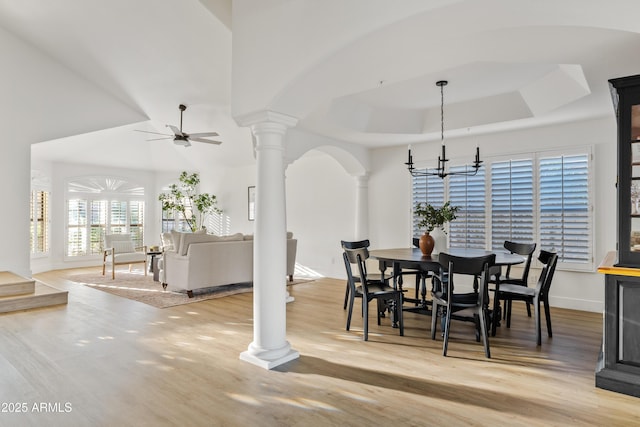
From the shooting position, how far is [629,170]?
2.68m

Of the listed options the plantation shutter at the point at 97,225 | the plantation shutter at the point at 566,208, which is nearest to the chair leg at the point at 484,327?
the plantation shutter at the point at 566,208

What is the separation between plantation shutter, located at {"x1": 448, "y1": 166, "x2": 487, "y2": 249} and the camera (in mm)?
5852

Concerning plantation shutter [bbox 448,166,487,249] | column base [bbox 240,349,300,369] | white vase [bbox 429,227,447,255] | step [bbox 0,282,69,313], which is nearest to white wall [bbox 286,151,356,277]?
plantation shutter [bbox 448,166,487,249]

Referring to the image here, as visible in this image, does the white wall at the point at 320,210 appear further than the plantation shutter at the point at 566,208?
Yes

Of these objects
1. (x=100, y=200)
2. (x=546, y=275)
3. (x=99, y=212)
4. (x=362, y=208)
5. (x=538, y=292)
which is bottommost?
(x=538, y=292)

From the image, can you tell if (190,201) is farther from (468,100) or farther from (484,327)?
(484,327)

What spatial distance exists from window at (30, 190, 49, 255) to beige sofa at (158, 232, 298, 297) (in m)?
3.64

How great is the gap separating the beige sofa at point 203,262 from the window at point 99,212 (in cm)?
395

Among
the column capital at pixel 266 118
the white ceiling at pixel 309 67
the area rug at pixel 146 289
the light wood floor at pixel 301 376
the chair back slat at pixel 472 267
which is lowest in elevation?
the area rug at pixel 146 289

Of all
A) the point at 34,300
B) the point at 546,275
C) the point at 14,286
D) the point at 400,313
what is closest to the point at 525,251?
the point at 546,275

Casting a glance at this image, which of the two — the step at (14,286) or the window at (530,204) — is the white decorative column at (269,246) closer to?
the window at (530,204)

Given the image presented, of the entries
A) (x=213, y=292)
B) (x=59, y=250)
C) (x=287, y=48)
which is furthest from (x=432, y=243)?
(x=59, y=250)

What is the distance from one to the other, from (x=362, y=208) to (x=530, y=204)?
2.71 meters

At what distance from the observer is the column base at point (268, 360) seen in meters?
3.06
